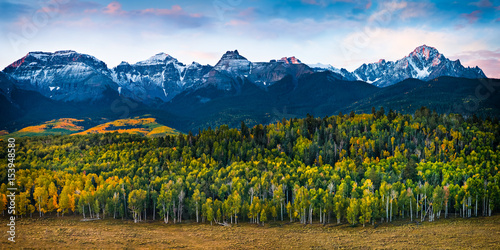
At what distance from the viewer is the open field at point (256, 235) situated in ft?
326

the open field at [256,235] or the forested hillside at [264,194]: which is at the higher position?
the forested hillside at [264,194]

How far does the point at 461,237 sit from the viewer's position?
101m

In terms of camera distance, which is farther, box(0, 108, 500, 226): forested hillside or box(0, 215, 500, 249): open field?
box(0, 108, 500, 226): forested hillside

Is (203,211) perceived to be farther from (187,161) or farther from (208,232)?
(187,161)

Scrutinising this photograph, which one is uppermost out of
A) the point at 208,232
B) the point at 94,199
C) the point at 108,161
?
the point at 108,161

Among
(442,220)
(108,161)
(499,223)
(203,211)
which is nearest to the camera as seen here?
(499,223)

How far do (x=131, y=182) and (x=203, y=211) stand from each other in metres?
42.1

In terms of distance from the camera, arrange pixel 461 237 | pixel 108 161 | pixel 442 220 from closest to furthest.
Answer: pixel 461 237
pixel 442 220
pixel 108 161

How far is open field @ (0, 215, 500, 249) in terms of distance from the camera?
99.5 m

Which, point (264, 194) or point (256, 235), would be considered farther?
point (264, 194)

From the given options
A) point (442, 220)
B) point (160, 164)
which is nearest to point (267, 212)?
point (442, 220)

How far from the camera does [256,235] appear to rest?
113 metres

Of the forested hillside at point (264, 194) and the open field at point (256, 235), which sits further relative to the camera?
the forested hillside at point (264, 194)

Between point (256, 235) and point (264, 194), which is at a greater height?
point (264, 194)
